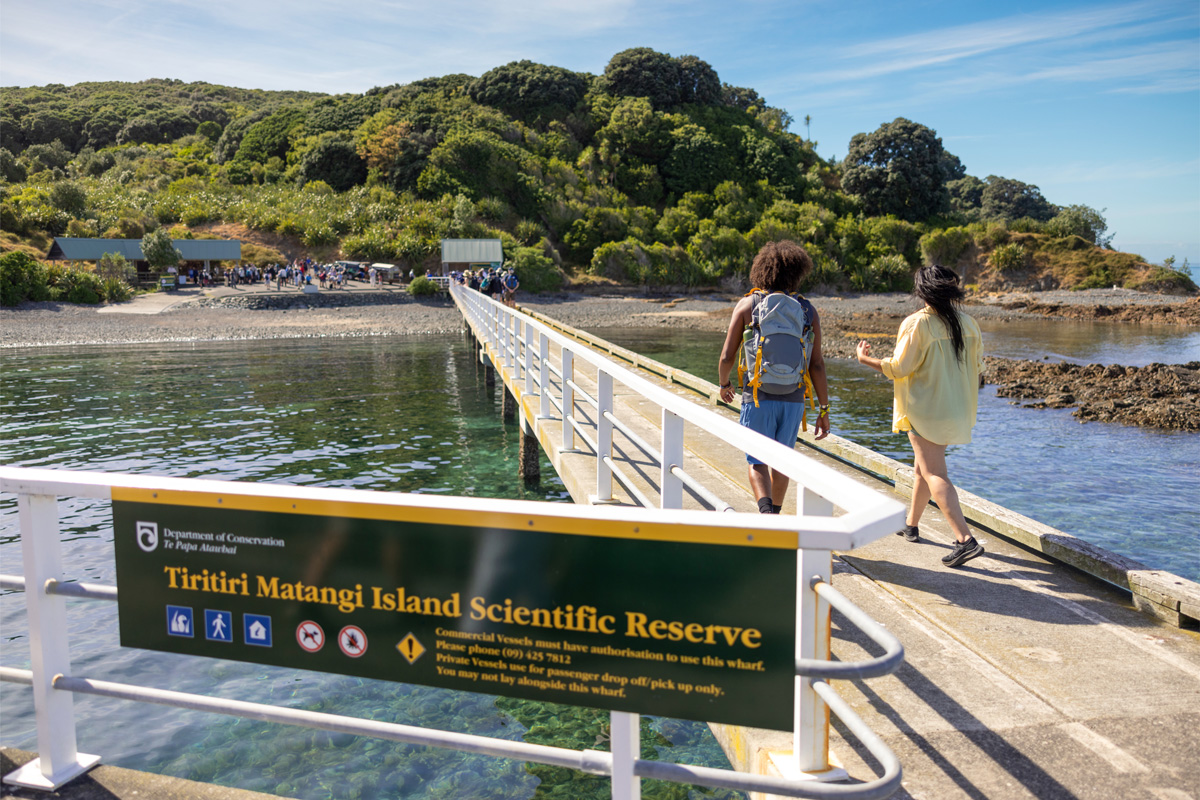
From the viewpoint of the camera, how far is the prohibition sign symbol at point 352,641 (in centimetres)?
241

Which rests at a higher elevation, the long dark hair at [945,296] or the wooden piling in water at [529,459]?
the long dark hair at [945,296]

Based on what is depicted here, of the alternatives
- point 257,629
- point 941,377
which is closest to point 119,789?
point 257,629

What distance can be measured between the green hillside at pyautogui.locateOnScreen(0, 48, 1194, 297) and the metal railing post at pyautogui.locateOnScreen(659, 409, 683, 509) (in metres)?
59.0

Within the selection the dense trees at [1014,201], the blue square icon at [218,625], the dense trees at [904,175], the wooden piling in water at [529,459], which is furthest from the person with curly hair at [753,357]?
the dense trees at [1014,201]

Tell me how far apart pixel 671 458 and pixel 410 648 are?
1.95 m

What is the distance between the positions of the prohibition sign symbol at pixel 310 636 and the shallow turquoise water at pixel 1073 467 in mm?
8434

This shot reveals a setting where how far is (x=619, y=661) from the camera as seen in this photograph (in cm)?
216

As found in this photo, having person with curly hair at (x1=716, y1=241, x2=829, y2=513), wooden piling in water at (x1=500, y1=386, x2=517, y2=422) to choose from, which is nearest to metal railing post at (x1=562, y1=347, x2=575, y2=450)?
person with curly hair at (x1=716, y1=241, x2=829, y2=513)

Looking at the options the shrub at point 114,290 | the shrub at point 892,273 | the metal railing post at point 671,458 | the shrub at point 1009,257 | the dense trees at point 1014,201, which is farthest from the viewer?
the dense trees at point 1014,201

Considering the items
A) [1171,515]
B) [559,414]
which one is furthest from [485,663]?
[1171,515]

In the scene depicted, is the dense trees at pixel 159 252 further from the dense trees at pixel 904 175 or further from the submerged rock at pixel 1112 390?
the dense trees at pixel 904 175

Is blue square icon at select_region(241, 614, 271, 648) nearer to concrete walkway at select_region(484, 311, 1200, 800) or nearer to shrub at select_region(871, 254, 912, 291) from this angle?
concrete walkway at select_region(484, 311, 1200, 800)

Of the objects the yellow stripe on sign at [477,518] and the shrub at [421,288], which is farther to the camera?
the shrub at [421,288]

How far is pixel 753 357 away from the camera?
15.7 feet
